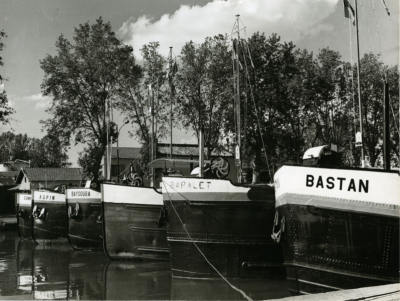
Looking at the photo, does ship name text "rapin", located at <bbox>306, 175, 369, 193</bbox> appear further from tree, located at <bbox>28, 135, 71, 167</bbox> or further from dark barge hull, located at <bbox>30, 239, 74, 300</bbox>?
tree, located at <bbox>28, 135, 71, 167</bbox>

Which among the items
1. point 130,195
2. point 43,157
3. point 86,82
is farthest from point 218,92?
point 43,157

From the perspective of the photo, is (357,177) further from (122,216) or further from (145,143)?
(145,143)

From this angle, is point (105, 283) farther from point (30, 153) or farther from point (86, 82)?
point (30, 153)

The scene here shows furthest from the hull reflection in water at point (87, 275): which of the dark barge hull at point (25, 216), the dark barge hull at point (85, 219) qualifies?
the dark barge hull at point (25, 216)

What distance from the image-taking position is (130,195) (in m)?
16.9

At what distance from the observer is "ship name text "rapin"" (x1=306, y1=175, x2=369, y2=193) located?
8750 mm

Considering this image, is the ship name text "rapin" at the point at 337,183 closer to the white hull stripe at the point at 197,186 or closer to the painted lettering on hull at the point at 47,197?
the white hull stripe at the point at 197,186

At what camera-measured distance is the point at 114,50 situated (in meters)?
33.7

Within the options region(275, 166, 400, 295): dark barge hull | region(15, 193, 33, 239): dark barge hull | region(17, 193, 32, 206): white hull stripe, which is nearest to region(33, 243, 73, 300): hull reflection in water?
region(15, 193, 33, 239): dark barge hull

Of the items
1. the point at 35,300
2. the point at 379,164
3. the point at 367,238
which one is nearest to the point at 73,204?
the point at 35,300

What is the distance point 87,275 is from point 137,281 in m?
2.21

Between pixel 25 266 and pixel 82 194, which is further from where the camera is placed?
pixel 82 194

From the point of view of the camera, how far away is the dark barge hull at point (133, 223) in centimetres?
1666

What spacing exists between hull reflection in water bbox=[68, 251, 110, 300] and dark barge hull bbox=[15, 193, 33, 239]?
26.8ft
